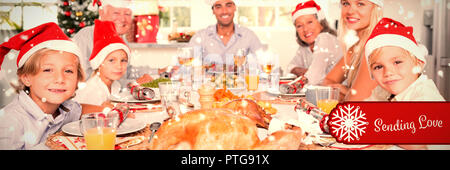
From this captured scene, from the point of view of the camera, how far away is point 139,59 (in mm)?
4508

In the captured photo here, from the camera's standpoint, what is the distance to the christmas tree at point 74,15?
327 cm

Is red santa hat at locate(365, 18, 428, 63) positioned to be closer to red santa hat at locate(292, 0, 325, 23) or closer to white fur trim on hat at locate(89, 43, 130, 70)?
white fur trim on hat at locate(89, 43, 130, 70)

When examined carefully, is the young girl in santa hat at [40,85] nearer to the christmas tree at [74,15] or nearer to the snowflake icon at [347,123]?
the snowflake icon at [347,123]

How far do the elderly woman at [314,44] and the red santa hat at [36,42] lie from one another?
59.8 inches

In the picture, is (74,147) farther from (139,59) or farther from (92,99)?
(139,59)

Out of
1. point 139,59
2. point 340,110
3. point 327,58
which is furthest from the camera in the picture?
point 139,59

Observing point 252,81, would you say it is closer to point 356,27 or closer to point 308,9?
point 356,27

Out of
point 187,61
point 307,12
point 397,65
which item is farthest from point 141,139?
point 307,12

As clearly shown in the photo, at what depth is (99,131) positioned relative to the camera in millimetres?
803

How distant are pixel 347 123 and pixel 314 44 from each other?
2077 mm

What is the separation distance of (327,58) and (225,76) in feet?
3.07

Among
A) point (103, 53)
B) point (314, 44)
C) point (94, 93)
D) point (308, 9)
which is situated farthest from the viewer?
point (314, 44)
